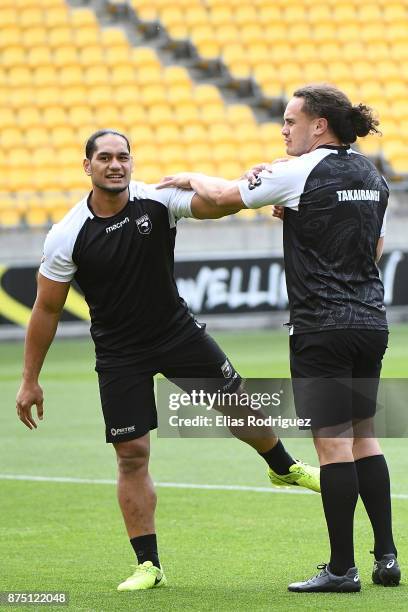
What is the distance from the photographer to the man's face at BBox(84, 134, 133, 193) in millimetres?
5852

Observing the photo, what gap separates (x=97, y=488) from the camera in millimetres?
8758

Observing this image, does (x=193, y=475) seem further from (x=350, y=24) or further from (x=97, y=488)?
(x=350, y=24)

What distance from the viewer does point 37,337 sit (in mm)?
6027

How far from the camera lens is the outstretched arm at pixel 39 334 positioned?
5992mm

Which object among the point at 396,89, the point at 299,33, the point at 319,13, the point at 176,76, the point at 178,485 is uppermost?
the point at 319,13

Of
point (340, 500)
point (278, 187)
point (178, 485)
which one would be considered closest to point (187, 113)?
point (178, 485)

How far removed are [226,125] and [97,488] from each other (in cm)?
1568

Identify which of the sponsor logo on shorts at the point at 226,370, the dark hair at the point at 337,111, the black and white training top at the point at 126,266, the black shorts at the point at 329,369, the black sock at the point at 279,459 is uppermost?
the dark hair at the point at 337,111

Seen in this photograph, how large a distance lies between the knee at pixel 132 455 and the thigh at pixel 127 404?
0.04m

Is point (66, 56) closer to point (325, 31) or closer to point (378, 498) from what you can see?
point (325, 31)

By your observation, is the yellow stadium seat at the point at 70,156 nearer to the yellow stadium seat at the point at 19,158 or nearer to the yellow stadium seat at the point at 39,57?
the yellow stadium seat at the point at 19,158

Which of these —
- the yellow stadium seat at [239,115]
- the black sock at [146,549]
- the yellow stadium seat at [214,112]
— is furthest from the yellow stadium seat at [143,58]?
the black sock at [146,549]

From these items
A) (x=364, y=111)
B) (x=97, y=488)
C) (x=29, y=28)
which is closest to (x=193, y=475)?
(x=97, y=488)

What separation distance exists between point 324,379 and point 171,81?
1947 centimetres
